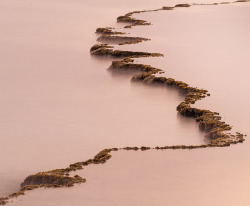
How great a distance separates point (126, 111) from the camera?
3319cm

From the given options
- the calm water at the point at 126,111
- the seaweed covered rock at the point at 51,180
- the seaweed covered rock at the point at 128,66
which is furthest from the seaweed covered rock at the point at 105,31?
the seaweed covered rock at the point at 51,180

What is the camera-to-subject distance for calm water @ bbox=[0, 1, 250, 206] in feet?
67.4

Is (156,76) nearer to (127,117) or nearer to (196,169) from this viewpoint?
(127,117)

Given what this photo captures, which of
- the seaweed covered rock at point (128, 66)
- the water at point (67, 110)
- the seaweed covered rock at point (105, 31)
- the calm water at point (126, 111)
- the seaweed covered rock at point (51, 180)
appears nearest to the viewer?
the calm water at point (126, 111)

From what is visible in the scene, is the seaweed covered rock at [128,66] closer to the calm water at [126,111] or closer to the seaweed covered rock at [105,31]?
the calm water at [126,111]

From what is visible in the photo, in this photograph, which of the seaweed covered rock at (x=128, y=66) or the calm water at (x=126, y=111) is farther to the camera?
the seaweed covered rock at (x=128, y=66)

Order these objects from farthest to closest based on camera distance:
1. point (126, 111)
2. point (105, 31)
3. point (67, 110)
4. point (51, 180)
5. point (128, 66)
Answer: point (105, 31) < point (128, 66) < point (67, 110) < point (126, 111) < point (51, 180)

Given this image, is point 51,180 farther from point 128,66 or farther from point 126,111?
point 128,66

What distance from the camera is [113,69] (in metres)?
42.1

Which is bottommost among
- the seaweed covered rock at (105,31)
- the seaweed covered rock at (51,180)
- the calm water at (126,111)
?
the seaweed covered rock at (51,180)

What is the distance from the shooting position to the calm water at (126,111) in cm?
2053

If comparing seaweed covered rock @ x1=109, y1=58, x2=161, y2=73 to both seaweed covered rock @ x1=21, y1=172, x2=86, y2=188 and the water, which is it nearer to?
the water

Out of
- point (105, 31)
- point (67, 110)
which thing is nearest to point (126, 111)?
point (67, 110)

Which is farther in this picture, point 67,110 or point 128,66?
point 128,66
